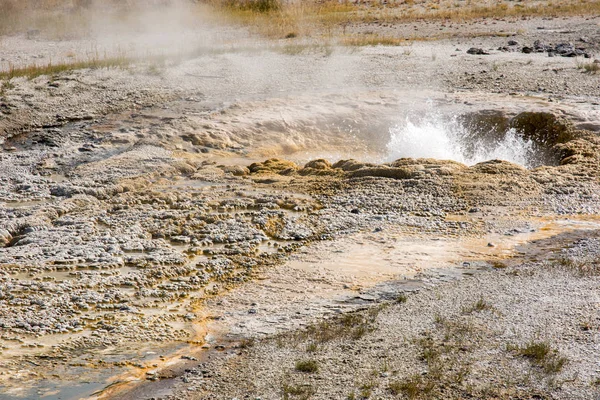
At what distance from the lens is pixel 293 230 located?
714 cm

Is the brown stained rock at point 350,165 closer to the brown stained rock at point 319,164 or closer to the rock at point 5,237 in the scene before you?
the brown stained rock at point 319,164

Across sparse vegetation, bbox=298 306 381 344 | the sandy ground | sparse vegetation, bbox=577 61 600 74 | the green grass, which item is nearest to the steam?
the sandy ground

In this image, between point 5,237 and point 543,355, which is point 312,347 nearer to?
point 543,355

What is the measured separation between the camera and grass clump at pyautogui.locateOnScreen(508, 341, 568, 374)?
4.70 meters

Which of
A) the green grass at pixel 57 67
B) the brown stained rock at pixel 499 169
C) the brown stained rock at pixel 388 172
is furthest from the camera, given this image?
the green grass at pixel 57 67

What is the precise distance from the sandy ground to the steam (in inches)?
2.0

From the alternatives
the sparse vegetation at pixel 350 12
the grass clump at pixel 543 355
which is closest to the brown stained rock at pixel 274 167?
the grass clump at pixel 543 355

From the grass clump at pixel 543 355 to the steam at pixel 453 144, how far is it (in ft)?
17.1

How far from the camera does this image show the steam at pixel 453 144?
9984 millimetres

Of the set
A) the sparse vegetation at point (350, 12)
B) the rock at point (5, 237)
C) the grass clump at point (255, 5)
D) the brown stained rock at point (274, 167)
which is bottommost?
the rock at point (5, 237)

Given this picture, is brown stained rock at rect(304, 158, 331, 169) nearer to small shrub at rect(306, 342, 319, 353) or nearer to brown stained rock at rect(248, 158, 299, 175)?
brown stained rock at rect(248, 158, 299, 175)

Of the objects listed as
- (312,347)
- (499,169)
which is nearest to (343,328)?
(312,347)

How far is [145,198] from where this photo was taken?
7637 millimetres

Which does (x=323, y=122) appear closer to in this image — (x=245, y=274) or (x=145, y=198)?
(x=145, y=198)
